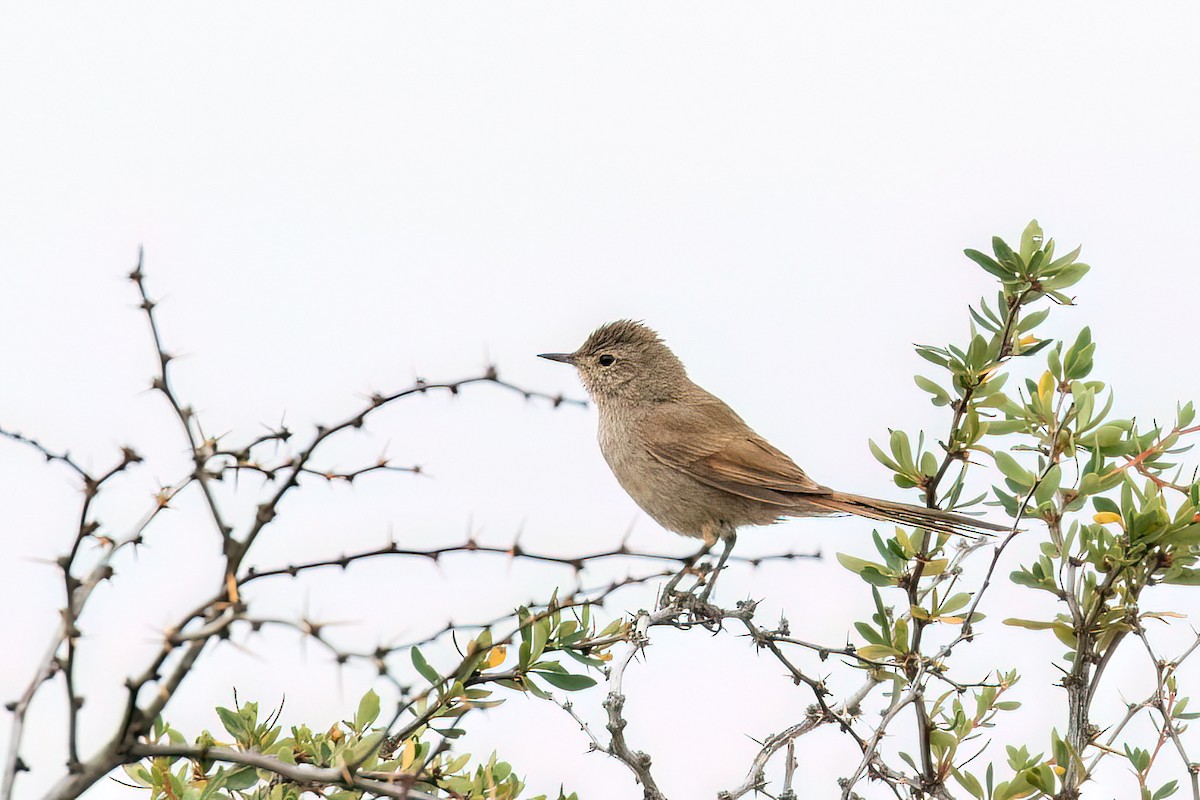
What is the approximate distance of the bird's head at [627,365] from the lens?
5352 mm

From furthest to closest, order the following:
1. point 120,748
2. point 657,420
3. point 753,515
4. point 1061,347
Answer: point 657,420, point 753,515, point 1061,347, point 120,748

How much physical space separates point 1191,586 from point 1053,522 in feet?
1.49

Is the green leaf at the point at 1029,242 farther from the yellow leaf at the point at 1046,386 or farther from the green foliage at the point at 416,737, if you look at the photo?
the green foliage at the point at 416,737

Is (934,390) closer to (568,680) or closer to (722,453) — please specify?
(722,453)

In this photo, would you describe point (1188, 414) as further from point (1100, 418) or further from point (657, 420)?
point (657, 420)

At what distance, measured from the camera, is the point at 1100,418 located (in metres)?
3.60

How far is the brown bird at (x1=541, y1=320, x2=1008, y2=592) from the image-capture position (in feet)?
14.9

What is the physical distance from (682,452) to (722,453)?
0.53 ft

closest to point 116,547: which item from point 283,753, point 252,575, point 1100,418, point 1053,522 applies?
point 252,575

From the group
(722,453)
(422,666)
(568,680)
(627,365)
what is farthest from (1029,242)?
(627,365)

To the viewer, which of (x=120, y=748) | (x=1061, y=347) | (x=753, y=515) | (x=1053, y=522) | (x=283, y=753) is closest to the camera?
(x=120, y=748)

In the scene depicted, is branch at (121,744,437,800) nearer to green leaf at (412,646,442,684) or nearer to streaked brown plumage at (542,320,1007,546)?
green leaf at (412,646,442,684)

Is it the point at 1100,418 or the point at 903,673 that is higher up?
the point at 1100,418

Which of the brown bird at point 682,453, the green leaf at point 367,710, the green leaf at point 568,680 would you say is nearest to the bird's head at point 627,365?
the brown bird at point 682,453
